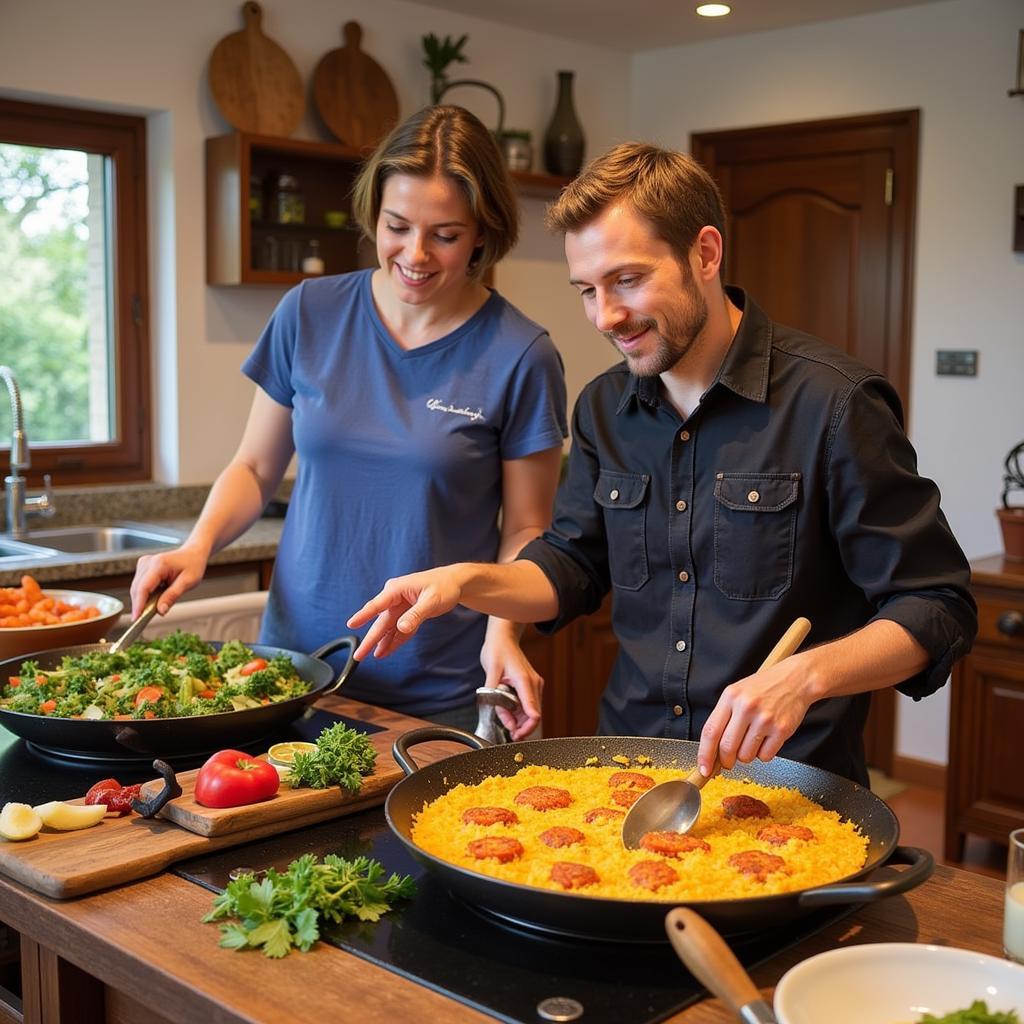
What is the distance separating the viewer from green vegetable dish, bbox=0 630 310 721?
1.79 metres

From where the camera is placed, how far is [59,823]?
1.50 m

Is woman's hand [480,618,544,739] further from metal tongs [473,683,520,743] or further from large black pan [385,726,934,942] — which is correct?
large black pan [385,726,934,942]

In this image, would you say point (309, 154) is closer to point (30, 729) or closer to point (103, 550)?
point (103, 550)

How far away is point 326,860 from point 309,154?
338 cm

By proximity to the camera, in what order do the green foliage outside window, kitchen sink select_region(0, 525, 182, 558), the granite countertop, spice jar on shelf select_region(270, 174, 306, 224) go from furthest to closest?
1. spice jar on shelf select_region(270, 174, 306, 224)
2. the green foliage outside window
3. kitchen sink select_region(0, 525, 182, 558)
4. the granite countertop

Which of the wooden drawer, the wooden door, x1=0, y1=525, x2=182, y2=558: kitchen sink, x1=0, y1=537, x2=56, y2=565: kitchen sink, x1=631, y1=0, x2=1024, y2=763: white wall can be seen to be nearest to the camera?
x1=0, y1=537, x2=56, y2=565: kitchen sink

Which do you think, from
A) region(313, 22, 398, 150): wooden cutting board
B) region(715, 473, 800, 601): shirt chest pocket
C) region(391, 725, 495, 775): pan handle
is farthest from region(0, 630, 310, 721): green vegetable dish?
region(313, 22, 398, 150): wooden cutting board

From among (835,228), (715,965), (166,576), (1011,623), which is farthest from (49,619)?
(835,228)

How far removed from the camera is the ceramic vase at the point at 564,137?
5176mm

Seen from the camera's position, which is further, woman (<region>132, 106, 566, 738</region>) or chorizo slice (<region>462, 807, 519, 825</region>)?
woman (<region>132, 106, 566, 738</region>)

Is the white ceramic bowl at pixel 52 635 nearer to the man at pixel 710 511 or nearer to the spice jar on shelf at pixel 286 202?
the man at pixel 710 511

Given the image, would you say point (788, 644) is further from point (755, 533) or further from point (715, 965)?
point (715, 965)

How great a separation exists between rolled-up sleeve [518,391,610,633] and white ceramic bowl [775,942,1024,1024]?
2.90 ft

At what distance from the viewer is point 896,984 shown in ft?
3.64
